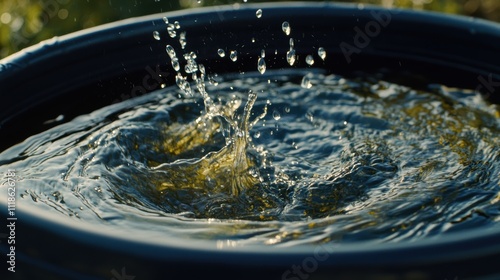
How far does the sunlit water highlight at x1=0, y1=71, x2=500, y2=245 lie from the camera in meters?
1.68

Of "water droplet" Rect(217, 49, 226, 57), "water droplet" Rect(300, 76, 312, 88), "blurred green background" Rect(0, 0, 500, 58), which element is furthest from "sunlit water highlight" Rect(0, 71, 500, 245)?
"blurred green background" Rect(0, 0, 500, 58)

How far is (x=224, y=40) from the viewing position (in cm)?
261

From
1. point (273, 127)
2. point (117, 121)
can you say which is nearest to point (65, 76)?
point (117, 121)

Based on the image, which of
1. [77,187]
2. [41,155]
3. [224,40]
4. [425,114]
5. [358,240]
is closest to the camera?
[358,240]

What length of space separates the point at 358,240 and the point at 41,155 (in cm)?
103

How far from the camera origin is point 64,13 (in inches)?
167

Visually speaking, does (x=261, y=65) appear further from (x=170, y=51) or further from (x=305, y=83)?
(x=170, y=51)

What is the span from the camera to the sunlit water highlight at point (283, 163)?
66.2 inches

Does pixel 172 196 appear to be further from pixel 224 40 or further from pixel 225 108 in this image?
pixel 224 40

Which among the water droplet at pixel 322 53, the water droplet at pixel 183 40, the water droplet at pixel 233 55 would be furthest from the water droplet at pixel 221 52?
the water droplet at pixel 322 53

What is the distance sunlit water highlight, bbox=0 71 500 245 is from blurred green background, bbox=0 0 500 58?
1.58m

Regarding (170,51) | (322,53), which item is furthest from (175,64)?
(322,53)

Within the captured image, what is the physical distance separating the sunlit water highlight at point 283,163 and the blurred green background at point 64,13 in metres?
1.58

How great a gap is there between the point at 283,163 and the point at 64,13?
2.54 m
